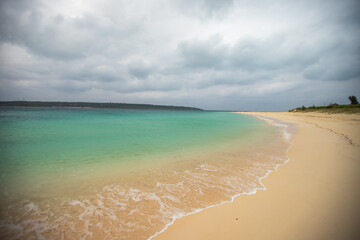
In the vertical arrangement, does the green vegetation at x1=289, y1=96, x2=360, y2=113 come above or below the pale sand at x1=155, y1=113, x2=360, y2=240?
above

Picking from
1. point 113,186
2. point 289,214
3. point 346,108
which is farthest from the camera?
point 346,108

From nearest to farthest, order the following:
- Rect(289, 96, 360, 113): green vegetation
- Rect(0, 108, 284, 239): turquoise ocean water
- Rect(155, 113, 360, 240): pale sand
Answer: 1. Rect(155, 113, 360, 240): pale sand
2. Rect(0, 108, 284, 239): turquoise ocean water
3. Rect(289, 96, 360, 113): green vegetation

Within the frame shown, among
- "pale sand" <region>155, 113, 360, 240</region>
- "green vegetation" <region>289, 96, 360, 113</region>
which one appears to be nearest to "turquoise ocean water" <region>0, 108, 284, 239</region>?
"pale sand" <region>155, 113, 360, 240</region>

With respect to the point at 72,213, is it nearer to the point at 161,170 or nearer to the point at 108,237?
the point at 108,237

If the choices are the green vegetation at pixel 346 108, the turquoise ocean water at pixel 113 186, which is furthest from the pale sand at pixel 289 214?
the green vegetation at pixel 346 108

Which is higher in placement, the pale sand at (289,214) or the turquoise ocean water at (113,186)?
the pale sand at (289,214)

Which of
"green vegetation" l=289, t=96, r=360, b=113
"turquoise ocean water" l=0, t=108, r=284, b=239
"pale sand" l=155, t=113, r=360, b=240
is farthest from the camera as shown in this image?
"green vegetation" l=289, t=96, r=360, b=113

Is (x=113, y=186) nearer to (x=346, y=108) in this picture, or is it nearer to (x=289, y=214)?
(x=289, y=214)

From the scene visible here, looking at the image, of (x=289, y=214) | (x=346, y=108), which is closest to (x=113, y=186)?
(x=289, y=214)

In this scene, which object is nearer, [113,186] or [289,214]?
[289,214]

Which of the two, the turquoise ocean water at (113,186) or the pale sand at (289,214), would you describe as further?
the turquoise ocean water at (113,186)

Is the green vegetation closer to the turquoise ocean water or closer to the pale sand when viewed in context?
the pale sand

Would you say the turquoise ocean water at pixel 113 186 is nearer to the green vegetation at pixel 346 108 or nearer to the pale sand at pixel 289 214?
the pale sand at pixel 289 214

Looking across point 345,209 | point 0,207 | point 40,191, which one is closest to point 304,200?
point 345,209
